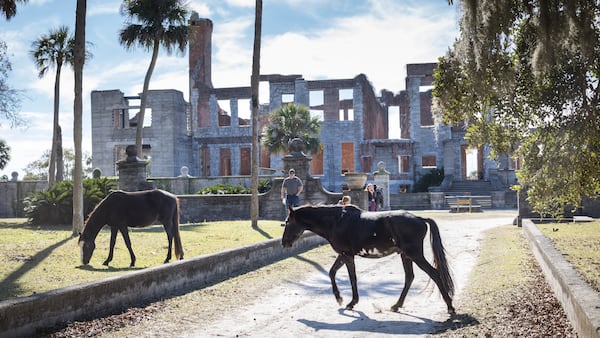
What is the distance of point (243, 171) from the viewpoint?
50.7 metres

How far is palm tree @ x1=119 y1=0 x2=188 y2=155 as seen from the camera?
97.6 ft

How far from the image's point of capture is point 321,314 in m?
7.19

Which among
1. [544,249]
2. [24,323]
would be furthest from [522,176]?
[24,323]

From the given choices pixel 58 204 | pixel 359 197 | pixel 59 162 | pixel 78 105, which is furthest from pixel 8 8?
pixel 59 162

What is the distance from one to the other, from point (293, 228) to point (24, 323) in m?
3.31

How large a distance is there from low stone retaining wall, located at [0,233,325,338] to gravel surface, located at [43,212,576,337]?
21 centimetres

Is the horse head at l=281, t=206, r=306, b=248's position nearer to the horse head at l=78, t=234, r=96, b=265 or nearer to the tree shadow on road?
the tree shadow on road

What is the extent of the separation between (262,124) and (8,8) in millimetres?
33494

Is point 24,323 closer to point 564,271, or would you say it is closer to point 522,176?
point 564,271

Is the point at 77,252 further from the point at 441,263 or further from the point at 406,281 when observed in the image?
the point at 441,263

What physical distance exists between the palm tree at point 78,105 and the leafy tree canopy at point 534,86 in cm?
1003

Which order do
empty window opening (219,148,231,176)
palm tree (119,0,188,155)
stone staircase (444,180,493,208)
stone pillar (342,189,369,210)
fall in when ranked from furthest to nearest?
empty window opening (219,148,231,176)
stone staircase (444,180,493,208)
palm tree (119,0,188,155)
stone pillar (342,189,369,210)

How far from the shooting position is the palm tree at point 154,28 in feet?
97.6

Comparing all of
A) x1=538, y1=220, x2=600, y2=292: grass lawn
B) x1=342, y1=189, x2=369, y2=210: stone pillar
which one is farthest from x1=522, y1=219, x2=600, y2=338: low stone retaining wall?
x1=342, y1=189, x2=369, y2=210: stone pillar
